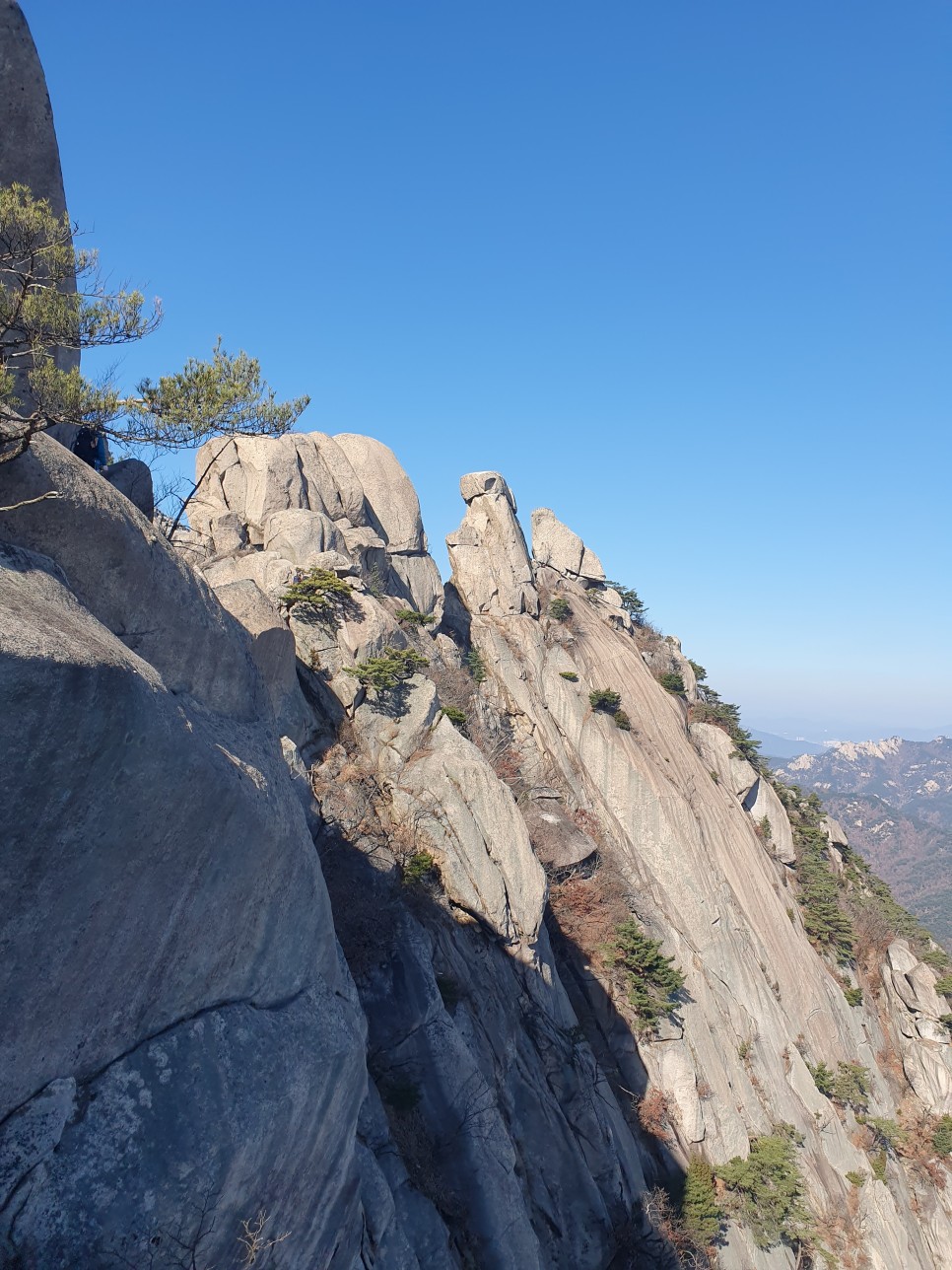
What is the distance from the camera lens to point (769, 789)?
3994cm

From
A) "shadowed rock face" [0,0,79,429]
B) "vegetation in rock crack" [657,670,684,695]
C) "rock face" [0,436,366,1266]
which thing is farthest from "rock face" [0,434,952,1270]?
"shadowed rock face" [0,0,79,429]

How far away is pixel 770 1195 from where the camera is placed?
22.6 meters

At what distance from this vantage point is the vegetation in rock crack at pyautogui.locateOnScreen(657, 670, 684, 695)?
128ft

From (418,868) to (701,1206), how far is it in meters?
14.1

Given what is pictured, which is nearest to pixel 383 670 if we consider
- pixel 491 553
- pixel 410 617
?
pixel 410 617

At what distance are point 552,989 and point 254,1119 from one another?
45.2 ft

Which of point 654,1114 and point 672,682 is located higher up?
point 672,682

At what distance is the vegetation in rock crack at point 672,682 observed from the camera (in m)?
38.9

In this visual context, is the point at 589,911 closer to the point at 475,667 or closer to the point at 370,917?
the point at 475,667

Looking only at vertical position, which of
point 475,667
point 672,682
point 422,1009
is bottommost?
point 422,1009

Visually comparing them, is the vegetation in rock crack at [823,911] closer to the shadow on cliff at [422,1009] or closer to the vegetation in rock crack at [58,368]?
the shadow on cliff at [422,1009]

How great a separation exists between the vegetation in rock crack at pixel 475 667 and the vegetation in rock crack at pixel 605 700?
4.95 m

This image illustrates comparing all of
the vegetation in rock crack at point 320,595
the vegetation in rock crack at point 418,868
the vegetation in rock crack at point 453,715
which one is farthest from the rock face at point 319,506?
the vegetation in rock crack at point 418,868

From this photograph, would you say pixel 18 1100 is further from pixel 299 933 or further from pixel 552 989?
pixel 552 989
